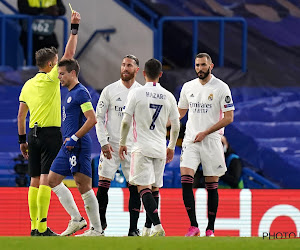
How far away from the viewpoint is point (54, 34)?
1638cm

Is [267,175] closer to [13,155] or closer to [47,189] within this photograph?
[13,155]

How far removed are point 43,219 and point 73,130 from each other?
39.5 inches

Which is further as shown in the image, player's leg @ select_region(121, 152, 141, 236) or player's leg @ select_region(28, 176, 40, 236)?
player's leg @ select_region(121, 152, 141, 236)

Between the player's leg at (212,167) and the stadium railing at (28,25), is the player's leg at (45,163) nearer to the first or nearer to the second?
the player's leg at (212,167)

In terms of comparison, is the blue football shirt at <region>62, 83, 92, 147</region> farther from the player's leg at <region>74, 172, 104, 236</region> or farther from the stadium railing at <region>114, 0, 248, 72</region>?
the stadium railing at <region>114, 0, 248, 72</region>

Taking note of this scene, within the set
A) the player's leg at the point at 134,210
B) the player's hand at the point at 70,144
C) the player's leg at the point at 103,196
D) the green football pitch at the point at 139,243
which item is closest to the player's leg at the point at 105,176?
the player's leg at the point at 103,196

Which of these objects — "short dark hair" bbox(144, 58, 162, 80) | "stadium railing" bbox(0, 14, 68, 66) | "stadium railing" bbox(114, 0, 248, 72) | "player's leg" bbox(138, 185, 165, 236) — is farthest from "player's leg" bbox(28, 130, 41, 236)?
"stadium railing" bbox(114, 0, 248, 72)

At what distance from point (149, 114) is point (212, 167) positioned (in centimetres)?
126

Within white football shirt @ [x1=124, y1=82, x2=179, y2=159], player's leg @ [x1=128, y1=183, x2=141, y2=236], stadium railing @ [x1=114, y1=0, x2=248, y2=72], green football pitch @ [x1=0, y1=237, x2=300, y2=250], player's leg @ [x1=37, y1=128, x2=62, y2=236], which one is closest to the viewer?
green football pitch @ [x1=0, y1=237, x2=300, y2=250]

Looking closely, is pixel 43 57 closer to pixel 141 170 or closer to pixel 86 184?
pixel 86 184

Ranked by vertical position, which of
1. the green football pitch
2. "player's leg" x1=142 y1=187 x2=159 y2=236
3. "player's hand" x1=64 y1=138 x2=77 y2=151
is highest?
"player's hand" x1=64 y1=138 x2=77 y2=151

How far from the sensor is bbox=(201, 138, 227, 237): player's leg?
39.8 ft

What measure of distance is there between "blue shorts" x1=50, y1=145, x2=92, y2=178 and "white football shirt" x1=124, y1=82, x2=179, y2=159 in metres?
0.54

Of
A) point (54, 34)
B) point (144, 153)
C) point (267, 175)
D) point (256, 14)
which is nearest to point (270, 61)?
point (256, 14)
